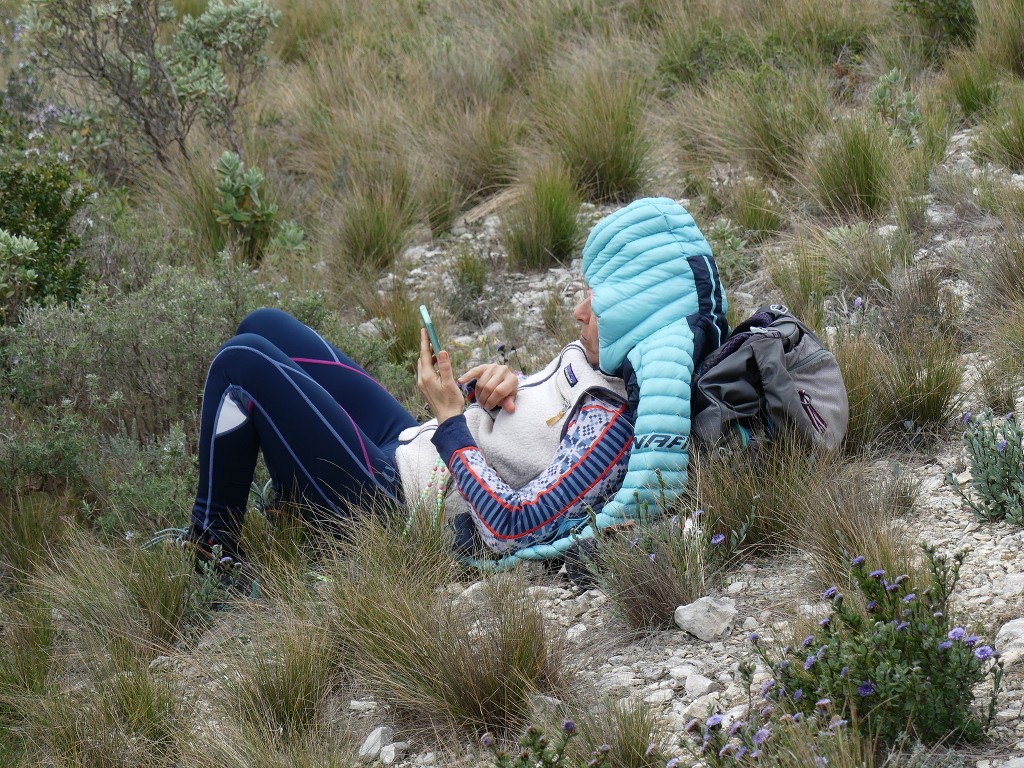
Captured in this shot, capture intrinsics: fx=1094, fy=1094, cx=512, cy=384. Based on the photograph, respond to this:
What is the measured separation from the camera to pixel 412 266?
22.9 feet

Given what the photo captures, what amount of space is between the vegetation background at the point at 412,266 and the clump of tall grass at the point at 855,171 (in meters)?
0.02

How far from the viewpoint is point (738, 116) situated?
276 inches

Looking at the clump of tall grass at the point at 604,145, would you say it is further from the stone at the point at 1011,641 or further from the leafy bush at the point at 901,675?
the leafy bush at the point at 901,675

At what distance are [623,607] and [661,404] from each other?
619 mm

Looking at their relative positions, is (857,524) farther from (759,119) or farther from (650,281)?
(759,119)

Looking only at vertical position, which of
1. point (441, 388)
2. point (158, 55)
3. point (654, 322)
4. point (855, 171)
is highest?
point (158, 55)

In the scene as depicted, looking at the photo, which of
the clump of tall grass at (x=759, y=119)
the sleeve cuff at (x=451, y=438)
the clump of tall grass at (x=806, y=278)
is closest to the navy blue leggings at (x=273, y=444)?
the sleeve cuff at (x=451, y=438)

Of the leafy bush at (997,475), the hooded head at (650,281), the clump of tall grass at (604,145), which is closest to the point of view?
the leafy bush at (997,475)

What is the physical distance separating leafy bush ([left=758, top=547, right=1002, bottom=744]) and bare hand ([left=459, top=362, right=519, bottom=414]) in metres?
1.61

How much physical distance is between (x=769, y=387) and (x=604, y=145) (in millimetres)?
4033

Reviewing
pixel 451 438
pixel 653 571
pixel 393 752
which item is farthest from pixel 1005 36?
pixel 393 752

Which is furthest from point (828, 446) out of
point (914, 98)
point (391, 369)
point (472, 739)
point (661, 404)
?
point (914, 98)

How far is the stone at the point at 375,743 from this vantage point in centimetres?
285

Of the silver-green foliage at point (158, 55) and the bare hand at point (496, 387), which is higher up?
the silver-green foliage at point (158, 55)
